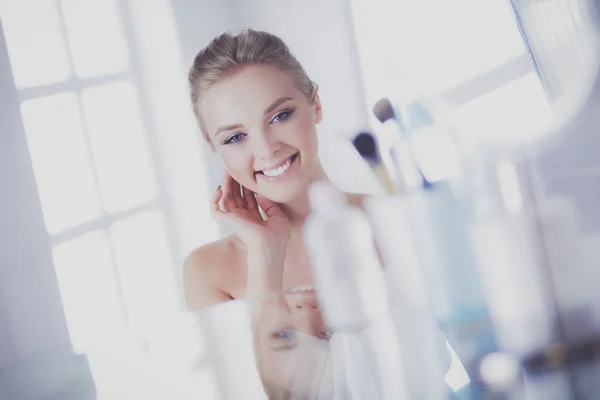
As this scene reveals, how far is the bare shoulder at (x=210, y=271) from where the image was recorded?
0.77m

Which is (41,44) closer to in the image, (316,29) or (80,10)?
(80,10)

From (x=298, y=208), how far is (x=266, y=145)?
3.8 inches

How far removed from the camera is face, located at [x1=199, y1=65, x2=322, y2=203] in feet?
2.40

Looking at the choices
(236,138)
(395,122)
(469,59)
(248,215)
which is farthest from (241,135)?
(469,59)

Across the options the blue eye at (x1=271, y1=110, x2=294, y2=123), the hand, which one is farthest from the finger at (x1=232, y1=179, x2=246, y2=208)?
the blue eye at (x1=271, y1=110, x2=294, y2=123)

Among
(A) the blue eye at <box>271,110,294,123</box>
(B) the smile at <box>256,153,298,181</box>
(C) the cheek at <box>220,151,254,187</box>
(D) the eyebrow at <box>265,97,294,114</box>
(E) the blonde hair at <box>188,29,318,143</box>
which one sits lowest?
Result: (B) the smile at <box>256,153,298,181</box>

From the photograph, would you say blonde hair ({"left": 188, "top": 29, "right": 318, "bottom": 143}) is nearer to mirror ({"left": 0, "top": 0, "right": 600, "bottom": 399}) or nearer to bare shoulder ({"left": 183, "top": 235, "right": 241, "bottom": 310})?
mirror ({"left": 0, "top": 0, "right": 600, "bottom": 399})

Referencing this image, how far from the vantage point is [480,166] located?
0.80 meters

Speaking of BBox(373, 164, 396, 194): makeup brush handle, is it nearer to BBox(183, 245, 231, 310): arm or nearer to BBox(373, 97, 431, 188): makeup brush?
BBox(373, 97, 431, 188): makeup brush

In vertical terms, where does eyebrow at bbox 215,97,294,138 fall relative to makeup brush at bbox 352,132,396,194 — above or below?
above

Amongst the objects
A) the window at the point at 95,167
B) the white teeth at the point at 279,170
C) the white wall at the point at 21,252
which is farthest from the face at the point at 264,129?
the white wall at the point at 21,252

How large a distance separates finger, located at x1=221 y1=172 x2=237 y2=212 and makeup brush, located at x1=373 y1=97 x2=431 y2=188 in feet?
0.70

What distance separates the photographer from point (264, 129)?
0.74 meters

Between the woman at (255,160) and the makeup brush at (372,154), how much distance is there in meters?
0.06
